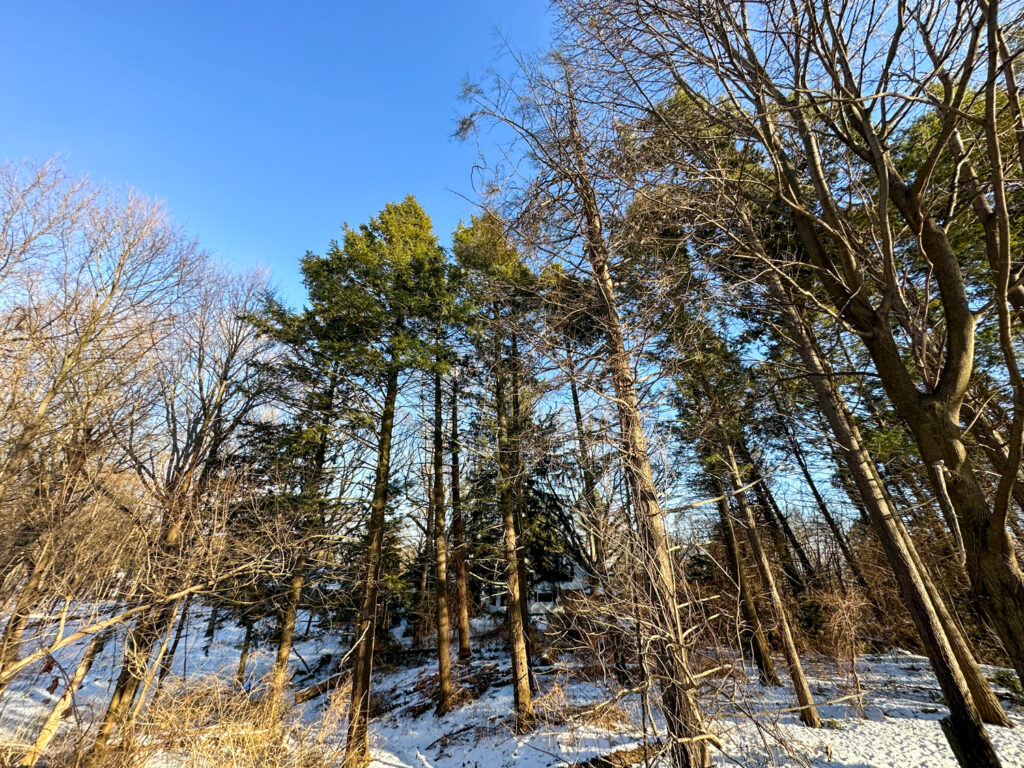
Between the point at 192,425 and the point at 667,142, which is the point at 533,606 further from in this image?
the point at 667,142

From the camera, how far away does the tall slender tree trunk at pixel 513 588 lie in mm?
8133

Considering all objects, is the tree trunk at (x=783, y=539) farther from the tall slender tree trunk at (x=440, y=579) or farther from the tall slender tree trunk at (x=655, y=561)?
the tall slender tree trunk at (x=655, y=561)

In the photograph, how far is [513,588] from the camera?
30.2ft

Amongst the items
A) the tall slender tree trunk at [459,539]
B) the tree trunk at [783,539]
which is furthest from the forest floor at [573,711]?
the tree trunk at [783,539]

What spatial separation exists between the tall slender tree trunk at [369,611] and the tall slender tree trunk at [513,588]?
8.46 ft

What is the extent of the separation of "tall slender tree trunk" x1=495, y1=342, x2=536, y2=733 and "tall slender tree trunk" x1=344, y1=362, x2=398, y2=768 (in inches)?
102

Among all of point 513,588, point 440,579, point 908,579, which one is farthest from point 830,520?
point 440,579

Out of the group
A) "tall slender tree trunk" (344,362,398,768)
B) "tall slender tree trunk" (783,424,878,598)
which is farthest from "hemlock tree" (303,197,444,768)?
"tall slender tree trunk" (783,424,878,598)

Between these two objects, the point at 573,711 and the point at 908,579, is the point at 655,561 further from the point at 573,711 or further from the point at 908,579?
the point at 908,579

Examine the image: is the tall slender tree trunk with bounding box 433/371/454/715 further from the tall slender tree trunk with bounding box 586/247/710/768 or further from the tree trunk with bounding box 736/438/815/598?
the tree trunk with bounding box 736/438/815/598

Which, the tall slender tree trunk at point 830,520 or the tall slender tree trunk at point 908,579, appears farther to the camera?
the tall slender tree trunk at point 830,520

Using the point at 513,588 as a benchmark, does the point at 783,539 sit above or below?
above

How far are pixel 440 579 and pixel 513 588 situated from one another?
2319 millimetres

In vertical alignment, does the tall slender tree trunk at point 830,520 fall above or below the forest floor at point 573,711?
above
